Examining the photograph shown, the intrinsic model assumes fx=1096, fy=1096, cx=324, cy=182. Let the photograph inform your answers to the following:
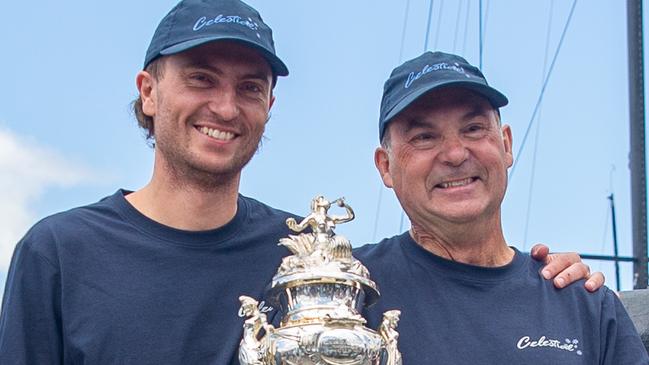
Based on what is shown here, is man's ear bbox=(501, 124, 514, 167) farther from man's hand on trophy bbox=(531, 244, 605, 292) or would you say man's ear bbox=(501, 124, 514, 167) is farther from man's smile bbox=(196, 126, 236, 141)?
man's smile bbox=(196, 126, 236, 141)

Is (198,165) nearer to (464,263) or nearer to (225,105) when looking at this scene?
(225,105)

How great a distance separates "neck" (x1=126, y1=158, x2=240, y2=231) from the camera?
3293 millimetres

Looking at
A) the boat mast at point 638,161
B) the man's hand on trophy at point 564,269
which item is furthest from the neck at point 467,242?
the boat mast at point 638,161

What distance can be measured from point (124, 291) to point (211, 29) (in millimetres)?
803

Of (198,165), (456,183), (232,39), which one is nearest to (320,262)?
(198,165)

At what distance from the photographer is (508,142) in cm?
361

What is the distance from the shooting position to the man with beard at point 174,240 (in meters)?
3.08

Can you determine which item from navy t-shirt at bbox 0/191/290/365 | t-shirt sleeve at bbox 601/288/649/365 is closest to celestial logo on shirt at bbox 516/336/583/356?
t-shirt sleeve at bbox 601/288/649/365

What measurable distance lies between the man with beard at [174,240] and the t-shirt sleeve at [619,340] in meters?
1.04

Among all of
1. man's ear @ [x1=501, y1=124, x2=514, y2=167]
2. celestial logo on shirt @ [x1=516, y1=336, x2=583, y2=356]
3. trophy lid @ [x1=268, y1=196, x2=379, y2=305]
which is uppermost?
man's ear @ [x1=501, y1=124, x2=514, y2=167]

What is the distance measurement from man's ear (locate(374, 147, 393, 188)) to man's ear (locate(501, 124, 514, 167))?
0.38 m

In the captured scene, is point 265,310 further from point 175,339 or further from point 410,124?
point 410,124

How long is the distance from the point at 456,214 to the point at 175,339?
3.07 ft

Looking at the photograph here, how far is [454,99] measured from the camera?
3441mm
